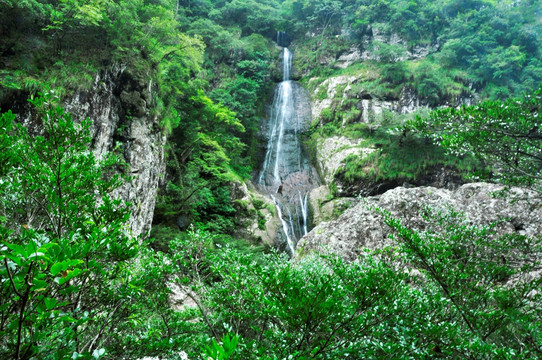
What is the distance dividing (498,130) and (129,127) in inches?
421

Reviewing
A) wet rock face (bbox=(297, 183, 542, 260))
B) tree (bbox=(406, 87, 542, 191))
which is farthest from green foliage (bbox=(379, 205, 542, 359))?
wet rock face (bbox=(297, 183, 542, 260))

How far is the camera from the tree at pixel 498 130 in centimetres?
424

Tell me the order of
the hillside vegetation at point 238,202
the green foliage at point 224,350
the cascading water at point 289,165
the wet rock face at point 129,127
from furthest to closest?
1. the cascading water at point 289,165
2. the wet rock face at point 129,127
3. the hillside vegetation at point 238,202
4. the green foliage at point 224,350

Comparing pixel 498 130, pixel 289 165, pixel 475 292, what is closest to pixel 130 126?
pixel 498 130

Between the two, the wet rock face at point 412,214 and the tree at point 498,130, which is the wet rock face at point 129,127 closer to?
the wet rock face at point 412,214

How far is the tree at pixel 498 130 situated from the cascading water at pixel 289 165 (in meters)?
11.1

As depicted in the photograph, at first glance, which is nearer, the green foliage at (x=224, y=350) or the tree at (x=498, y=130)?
the green foliage at (x=224, y=350)

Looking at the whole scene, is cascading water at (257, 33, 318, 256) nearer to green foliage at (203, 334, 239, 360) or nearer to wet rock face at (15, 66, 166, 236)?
wet rock face at (15, 66, 166, 236)

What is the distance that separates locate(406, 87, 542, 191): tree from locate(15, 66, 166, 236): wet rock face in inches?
329

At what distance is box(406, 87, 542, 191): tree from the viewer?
424cm

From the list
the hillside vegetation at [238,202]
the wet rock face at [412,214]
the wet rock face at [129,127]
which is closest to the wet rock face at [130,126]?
the wet rock face at [129,127]

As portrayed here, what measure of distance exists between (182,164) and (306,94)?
14271 millimetres

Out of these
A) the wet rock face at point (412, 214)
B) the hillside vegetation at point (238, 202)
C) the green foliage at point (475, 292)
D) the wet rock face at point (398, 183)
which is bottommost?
the wet rock face at point (398, 183)

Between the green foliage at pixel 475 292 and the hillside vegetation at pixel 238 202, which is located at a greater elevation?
the hillside vegetation at pixel 238 202
